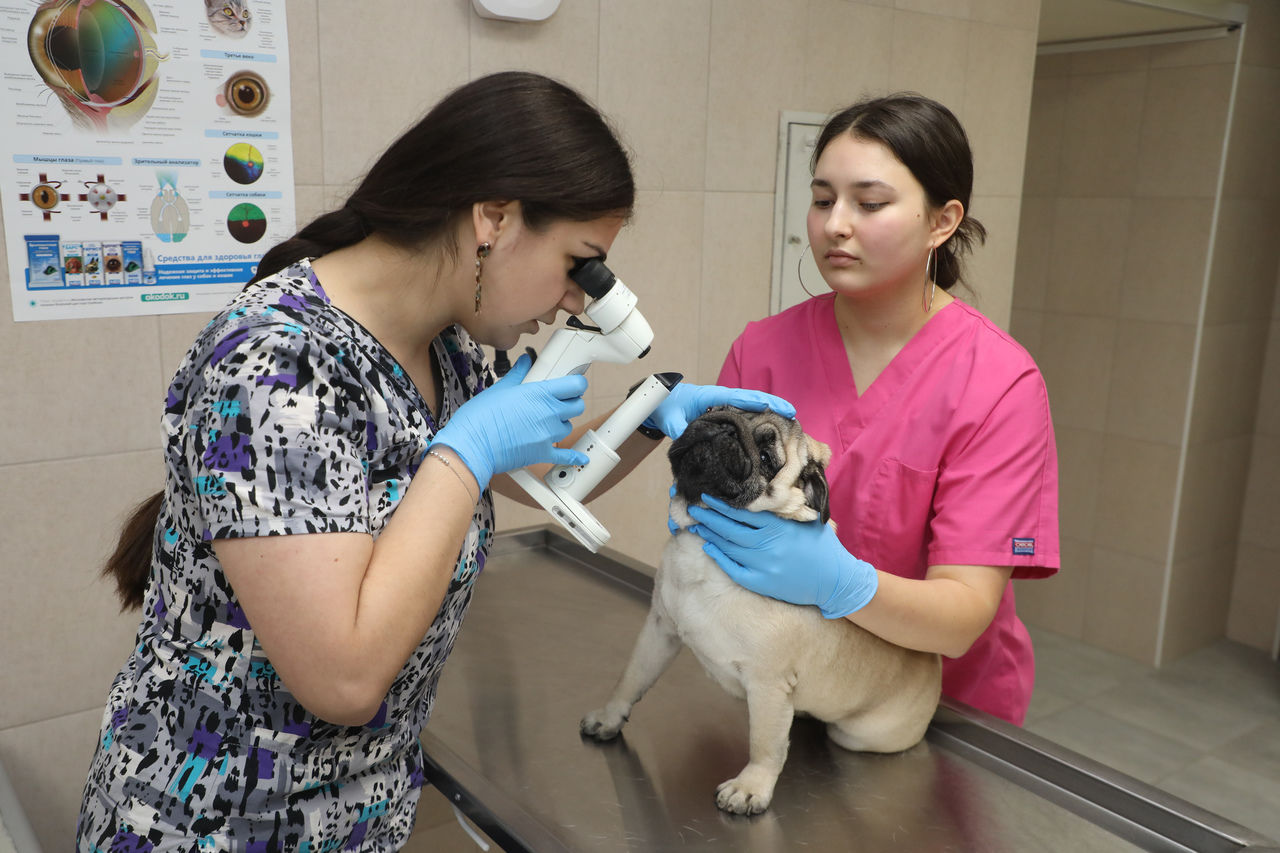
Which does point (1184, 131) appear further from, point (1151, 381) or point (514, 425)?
point (514, 425)

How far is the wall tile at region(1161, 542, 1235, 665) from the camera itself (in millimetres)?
3939

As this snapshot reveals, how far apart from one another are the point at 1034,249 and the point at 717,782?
11.9ft

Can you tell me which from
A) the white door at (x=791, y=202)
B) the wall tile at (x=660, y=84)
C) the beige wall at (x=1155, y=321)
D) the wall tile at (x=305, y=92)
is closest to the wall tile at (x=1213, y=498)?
the beige wall at (x=1155, y=321)

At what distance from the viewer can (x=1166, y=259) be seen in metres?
3.79

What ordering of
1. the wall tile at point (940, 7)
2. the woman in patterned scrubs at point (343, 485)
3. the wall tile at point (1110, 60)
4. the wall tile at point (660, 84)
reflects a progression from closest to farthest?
the woman in patterned scrubs at point (343, 485) → the wall tile at point (660, 84) → the wall tile at point (940, 7) → the wall tile at point (1110, 60)

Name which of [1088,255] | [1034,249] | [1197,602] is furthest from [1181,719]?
[1034,249]

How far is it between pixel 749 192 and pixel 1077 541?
8.29ft

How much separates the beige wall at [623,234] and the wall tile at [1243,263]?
1042 millimetres

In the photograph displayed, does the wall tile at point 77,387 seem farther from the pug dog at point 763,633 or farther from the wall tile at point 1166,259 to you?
the wall tile at point 1166,259

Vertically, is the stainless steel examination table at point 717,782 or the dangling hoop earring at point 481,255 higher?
the dangling hoop earring at point 481,255

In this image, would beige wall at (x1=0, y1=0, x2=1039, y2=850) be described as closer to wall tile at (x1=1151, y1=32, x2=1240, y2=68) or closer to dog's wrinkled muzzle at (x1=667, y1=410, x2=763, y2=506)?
wall tile at (x1=1151, y1=32, x2=1240, y2=68)

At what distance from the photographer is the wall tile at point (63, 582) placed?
1770mm

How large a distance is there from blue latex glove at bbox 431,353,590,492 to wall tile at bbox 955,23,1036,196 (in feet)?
7.84

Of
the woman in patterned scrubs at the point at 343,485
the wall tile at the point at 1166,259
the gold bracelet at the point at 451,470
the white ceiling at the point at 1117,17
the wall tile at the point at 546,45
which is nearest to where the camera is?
the woman in patterned scrubs at the point at 343,485
